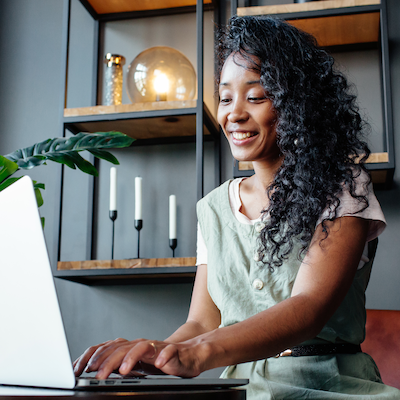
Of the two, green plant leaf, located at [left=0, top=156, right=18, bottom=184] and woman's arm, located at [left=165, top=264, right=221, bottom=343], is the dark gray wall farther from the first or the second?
woman's arm, located at [left=165, top=264, right=221, bottom=343]

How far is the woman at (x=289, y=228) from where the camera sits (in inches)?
30.1

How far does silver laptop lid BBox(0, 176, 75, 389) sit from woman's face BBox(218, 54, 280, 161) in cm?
67

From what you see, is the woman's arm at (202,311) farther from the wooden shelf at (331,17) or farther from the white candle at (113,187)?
the wooden shelf at (331,17)

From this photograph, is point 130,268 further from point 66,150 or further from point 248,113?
point 248,113

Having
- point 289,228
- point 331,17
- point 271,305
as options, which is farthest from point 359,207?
point 331,17

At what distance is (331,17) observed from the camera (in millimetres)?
1688

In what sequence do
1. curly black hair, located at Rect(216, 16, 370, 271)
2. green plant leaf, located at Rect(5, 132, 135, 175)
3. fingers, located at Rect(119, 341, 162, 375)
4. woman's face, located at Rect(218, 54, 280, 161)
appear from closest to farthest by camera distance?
fingers, located at Rect(119, 341, 162, 375)
curly black hair, located at Rect(216, 16, 370, 271)
woman's face, located at Rect(218, 54, 280, 161)
green plant leaf, located at Rect(5, 132, 135, 175)

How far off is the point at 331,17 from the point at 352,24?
10 centimetres

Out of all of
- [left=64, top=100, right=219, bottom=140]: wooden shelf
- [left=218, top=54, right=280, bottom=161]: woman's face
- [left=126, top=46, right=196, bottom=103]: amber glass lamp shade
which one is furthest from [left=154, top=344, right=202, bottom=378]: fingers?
[left=126, top=46, right=196, bottom=103]: amber glass lamp shade

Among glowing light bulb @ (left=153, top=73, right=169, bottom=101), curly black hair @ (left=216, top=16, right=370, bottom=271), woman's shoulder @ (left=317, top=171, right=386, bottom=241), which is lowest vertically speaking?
woman's shoulder @ (left=317, top=171, right=386, bottom=241)

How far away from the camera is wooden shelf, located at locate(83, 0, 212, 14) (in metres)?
2.02

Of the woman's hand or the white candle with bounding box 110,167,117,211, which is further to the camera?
the white candle with bounding box 110,167,117,211

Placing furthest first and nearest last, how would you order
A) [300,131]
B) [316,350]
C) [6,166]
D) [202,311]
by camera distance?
[6,166]
[202,311]
[300,131]
[316,350]

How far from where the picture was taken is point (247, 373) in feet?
2.81
